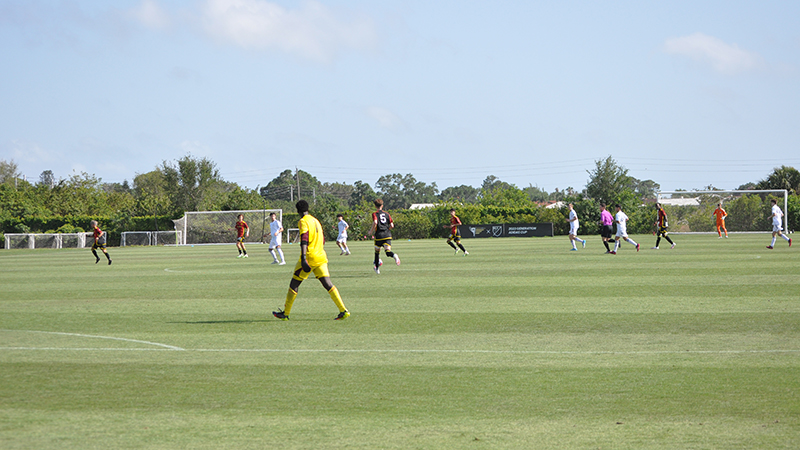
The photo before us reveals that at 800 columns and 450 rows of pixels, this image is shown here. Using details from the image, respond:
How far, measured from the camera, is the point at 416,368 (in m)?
7.37

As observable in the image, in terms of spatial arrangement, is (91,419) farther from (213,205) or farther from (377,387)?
(213,205)

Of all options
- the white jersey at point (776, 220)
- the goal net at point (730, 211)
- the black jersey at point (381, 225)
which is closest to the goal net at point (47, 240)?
the black jersey at point (381, 225)

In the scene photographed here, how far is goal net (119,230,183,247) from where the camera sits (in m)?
56.5

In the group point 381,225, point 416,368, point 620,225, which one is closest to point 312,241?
point 416,368

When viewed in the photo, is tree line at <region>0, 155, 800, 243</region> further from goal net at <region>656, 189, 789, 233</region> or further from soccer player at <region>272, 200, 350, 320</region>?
soccer player at <region>272, 200, 350, 320</region>

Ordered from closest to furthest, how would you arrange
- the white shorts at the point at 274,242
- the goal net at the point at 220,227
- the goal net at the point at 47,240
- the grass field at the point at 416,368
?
the grass field at the point at 416,368 → the white shorts at the point at 274,242 → the goal net at the point at 47,240 → the goal net at the point at 220,227

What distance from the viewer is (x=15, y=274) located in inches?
927

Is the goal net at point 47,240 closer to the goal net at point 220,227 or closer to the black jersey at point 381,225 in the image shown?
the goal net at point 220,227

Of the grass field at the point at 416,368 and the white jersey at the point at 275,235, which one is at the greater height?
the white jersey at the point at 275,235

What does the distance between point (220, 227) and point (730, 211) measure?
38.9 meters

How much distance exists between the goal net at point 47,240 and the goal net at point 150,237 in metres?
3.26

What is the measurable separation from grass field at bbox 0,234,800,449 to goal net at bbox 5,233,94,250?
143 feet

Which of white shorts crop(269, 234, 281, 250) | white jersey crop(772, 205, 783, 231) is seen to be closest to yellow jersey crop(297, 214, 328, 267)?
white shorts crop(269, 234, 281, 250)

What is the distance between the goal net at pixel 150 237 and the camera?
56531mm
